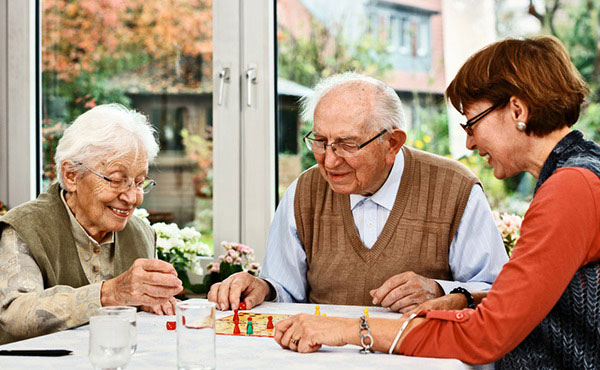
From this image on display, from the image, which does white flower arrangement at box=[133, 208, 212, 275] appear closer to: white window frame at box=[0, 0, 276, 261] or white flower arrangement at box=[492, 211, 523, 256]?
white window frame at box=[0, 0, 276, 261]

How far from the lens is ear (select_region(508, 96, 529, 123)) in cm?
170

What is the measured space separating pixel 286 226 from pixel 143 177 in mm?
555

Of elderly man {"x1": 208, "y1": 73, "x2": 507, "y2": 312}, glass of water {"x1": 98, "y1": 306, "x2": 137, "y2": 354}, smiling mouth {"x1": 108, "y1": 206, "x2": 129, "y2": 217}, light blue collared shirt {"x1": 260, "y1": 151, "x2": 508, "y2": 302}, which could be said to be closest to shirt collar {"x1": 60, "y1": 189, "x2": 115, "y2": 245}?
smiling mouth {"x1": 108, "y1": 206, "x2": 129, "y2": 217}

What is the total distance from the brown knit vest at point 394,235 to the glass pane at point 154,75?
112 cm

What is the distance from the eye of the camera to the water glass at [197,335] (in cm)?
137

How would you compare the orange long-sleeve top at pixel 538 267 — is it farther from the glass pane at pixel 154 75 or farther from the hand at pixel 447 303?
the glass pane at pixel 154 75

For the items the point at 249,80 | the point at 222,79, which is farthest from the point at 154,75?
the point at 249,80

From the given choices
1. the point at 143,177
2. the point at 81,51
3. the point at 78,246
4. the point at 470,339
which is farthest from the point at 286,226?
the point at 81,51

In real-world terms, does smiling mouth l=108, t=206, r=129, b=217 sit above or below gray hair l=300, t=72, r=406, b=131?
below

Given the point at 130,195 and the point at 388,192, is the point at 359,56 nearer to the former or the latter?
the point at 388,192

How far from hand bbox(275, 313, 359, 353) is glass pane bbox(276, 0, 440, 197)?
72.1 inches

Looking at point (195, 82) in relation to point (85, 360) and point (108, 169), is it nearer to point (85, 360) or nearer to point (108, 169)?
point (108, 169)

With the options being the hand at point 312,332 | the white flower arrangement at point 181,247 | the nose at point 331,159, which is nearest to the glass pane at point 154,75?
the white flower arrangement at point 181,247

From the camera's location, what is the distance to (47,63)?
389 cm
